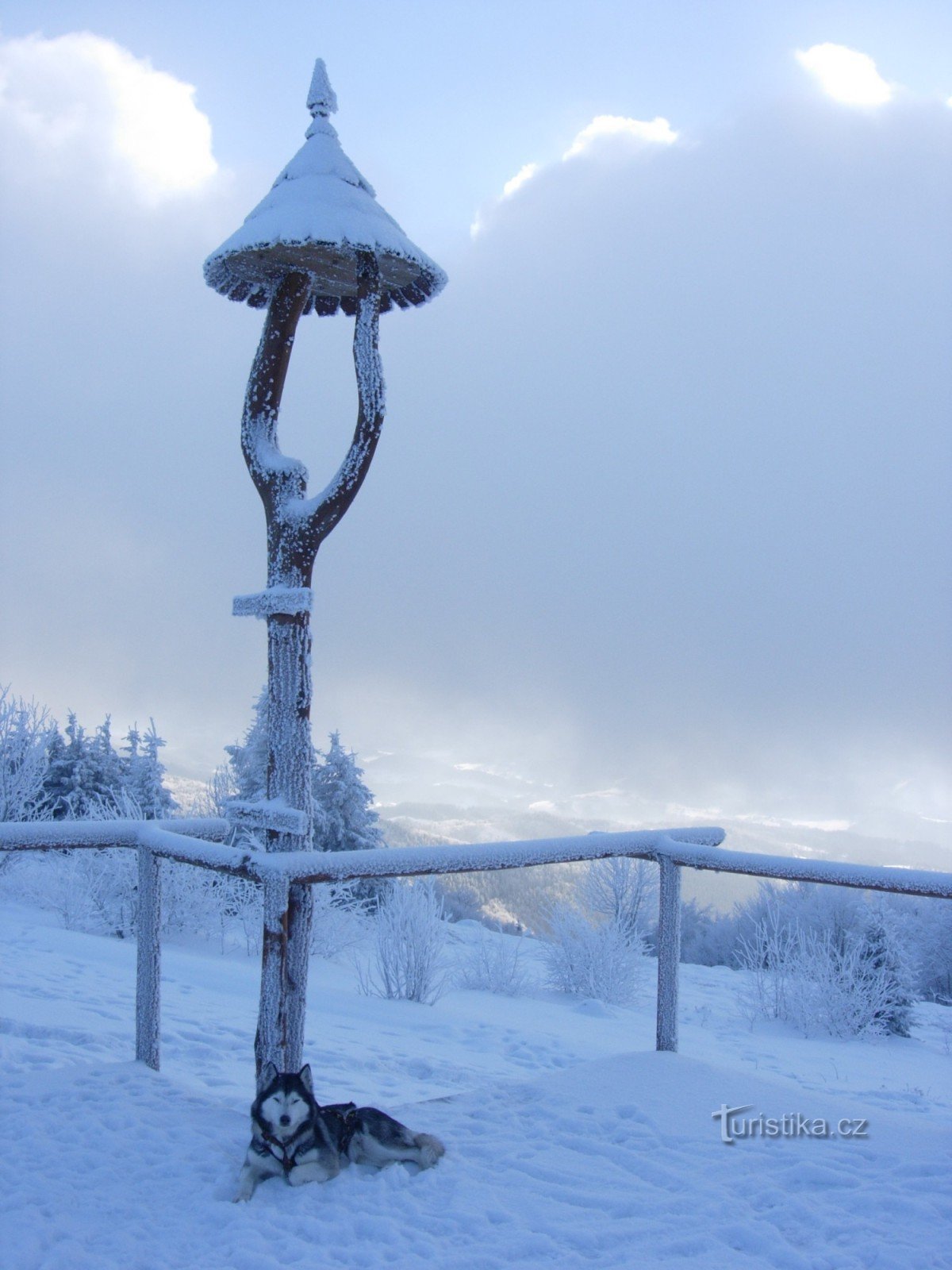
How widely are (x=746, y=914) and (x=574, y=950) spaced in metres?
5.03

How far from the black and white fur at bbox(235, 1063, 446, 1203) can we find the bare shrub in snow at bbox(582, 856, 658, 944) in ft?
42.7

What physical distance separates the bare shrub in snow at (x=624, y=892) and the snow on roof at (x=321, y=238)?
12566 mm

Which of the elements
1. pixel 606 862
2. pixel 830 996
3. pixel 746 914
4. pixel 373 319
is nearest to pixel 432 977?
pixel 606 862

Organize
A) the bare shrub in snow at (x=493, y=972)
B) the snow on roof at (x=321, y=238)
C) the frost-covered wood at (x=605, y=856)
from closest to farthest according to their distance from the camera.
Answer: the frost-covered wood at (x=605, y=856), the snow on roof at (x=321, y=238), the bare shrub in snow at (x=493, y=972)

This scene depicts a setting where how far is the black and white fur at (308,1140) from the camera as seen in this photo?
126 inches

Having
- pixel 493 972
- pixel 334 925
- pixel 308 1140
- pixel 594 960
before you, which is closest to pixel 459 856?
pixel 308 1140

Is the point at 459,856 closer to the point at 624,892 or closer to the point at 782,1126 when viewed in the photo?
the point at 782,1126

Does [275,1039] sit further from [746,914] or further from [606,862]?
[746,914]

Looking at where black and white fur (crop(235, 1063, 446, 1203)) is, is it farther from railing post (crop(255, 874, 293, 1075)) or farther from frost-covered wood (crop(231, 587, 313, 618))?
Result: frost-covered wood (crop(231, 587, 313, 618))

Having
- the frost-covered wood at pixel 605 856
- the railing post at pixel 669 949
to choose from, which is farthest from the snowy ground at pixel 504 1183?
the frost-covered wood at pixel 605 856

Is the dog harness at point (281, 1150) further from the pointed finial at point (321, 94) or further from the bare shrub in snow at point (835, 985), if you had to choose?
the bare shrub in snow at point (835, 985)

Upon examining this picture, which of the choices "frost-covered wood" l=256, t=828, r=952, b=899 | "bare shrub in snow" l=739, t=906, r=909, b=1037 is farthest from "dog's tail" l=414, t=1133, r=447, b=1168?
"bare shrub in snow" l=739, t=906, r=909, b=1037

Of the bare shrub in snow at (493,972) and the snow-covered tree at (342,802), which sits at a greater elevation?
the snow-covered tree at (342,802)

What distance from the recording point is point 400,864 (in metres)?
3.77
